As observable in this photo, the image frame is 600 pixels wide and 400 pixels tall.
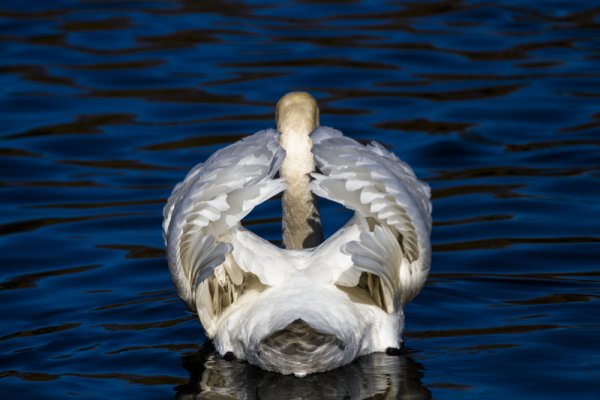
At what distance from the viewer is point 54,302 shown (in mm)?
10250

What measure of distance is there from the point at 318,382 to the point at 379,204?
100 cm

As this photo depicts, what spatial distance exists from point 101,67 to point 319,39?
8.46 ft

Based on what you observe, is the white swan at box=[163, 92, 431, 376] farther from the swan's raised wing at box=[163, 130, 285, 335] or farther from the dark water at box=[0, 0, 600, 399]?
the dark water at box=[0, 0, 600, 399]

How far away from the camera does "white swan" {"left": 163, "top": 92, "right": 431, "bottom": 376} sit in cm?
803

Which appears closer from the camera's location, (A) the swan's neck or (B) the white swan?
(B) the white swan

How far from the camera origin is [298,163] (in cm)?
931

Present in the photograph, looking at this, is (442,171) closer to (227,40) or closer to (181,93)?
(181,93)

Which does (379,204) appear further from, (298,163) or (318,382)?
(298,163)

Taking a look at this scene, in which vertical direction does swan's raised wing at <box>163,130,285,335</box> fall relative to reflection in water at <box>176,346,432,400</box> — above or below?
above

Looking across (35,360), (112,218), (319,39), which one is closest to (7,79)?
(319,39)

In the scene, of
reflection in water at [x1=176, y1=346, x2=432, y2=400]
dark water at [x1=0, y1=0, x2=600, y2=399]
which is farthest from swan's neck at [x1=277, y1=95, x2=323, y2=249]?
reflection in water at [x1=176, y1=346, x2=432, y2=400]

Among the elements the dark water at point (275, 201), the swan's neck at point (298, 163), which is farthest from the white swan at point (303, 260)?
the swan's neck at point (298, 163)

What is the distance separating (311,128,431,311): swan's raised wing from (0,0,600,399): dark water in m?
0.54

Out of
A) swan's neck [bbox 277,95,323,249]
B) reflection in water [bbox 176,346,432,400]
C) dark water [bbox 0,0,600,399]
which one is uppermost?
swan's neck [bbox 277,95,323,249]
